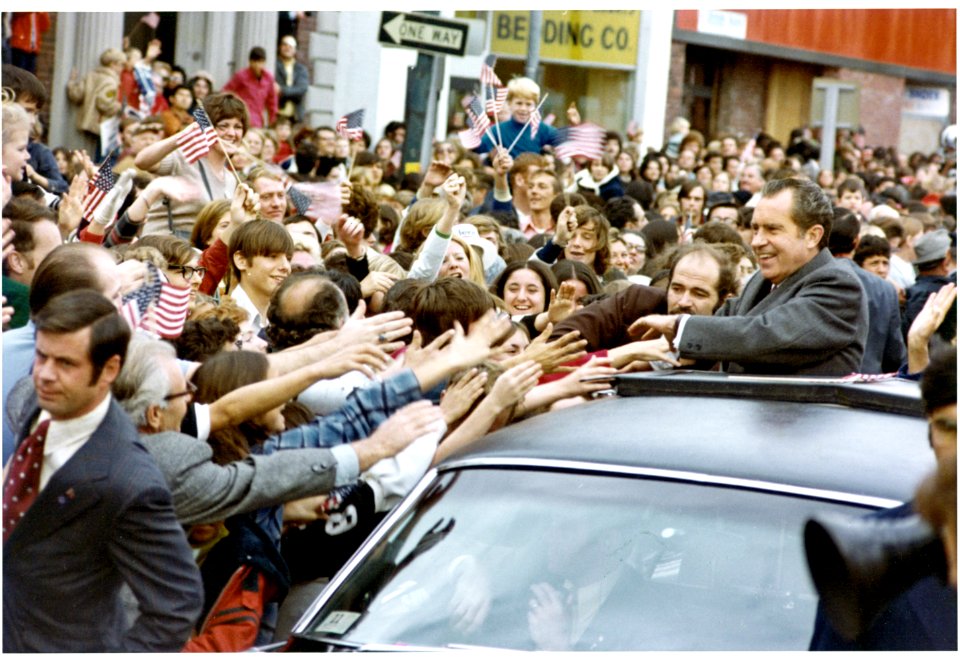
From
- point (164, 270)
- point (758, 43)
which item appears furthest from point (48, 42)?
point (758, 43)

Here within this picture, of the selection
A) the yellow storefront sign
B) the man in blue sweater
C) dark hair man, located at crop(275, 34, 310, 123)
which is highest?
the yellow storefront sign

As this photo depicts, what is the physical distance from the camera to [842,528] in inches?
103

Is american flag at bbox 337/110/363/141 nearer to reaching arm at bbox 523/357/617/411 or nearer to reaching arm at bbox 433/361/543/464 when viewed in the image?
reaching arm at bbox 523/357/617/411

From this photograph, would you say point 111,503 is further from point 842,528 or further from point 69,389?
point 842,528

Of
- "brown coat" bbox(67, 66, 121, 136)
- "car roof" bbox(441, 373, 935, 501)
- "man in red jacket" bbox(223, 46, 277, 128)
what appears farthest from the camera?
"man in red jacket" bbox(223, 46, 277, 128)

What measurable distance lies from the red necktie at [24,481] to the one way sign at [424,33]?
760cm

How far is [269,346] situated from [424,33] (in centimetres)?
591

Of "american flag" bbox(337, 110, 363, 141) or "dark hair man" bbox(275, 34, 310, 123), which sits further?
"dark hair man" bbox(275, 34, 310, 123)

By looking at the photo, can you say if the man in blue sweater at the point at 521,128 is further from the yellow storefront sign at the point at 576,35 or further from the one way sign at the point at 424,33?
the yellow storefront sign at the point at 576,35

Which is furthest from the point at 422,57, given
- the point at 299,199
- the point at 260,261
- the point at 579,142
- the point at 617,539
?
the point at 617,539

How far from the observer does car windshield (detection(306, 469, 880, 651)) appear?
348cm

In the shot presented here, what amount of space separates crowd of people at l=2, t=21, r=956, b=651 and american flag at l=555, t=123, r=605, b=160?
2.59 metres

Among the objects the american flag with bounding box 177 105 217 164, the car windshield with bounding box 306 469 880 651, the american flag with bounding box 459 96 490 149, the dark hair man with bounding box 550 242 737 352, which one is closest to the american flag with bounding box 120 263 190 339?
the car windshield with bounding box 306 469 880 651

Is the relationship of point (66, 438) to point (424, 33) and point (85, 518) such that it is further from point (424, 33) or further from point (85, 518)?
point (424, 33)
